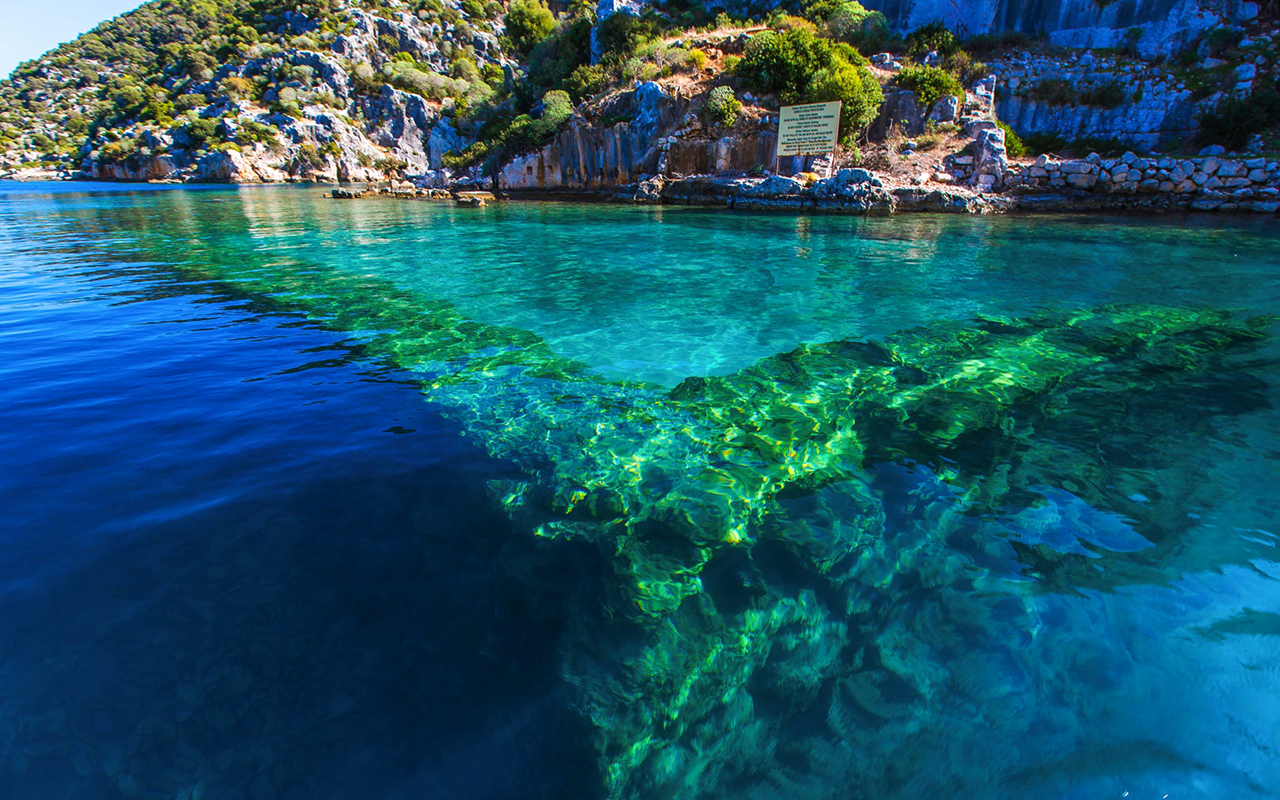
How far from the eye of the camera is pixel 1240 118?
70.8 ft

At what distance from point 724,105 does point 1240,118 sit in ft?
69.6

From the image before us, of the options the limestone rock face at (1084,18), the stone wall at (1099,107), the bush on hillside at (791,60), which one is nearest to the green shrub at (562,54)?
the bush on hillside at (791,60)

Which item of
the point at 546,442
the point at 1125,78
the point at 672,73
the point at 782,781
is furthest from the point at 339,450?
the point at 1125,78

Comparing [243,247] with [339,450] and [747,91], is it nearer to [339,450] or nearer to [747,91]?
[339,450]

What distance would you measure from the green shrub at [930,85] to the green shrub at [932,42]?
6.28 meters

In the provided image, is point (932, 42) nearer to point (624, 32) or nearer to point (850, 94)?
point (850, 94)

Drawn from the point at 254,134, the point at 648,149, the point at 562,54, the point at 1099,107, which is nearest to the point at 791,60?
the point at 648,149

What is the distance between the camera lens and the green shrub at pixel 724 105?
27125 mm

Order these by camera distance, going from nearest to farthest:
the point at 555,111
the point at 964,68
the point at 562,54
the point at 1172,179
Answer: the point at 1172,179 → the point at 964,68 → the point at 555,111 → the point at 562,54

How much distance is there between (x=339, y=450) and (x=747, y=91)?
30.0 metres

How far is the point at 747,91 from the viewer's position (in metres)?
28.1

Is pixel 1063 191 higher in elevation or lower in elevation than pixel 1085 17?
Result: lower

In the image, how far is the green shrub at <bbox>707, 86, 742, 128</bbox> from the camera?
27125 mm

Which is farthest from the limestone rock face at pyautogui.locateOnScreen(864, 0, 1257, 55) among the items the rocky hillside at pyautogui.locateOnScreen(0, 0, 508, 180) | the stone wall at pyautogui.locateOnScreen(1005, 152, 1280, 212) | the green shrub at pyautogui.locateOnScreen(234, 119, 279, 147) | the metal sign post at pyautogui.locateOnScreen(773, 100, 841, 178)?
the green shrub at pyautogui.locateOnScreen(234, 119, 279, 147)
